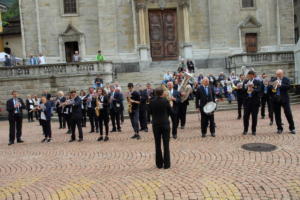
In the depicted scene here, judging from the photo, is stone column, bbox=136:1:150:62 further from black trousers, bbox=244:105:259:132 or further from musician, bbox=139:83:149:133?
black trousers, bbox=244:105:259:132

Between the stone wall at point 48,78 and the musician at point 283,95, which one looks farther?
the stone wall at point 48,78

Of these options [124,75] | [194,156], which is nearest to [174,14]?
[124,75]

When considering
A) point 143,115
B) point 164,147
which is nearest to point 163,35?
point 143,115

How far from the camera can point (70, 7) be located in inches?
1173

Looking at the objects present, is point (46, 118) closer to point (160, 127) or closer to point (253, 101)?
point (160, 127)

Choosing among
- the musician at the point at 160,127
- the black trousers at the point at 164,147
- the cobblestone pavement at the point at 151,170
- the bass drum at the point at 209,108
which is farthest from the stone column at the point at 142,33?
the black trousers at the point at 164,147

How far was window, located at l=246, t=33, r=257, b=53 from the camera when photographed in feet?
99.7

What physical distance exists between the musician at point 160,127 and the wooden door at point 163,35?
73.8ft

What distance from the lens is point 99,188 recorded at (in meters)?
6.38

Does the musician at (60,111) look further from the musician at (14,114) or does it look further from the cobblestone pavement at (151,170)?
the cobblestone pavement at (151,170)

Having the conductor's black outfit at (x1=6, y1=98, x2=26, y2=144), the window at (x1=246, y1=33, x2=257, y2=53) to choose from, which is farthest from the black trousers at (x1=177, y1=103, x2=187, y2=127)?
the window at (x1=246, y1=33, x2=257, y2=53)

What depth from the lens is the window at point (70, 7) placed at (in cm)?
2980

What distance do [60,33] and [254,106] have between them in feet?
75.5

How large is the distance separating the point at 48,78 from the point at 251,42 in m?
19.1
